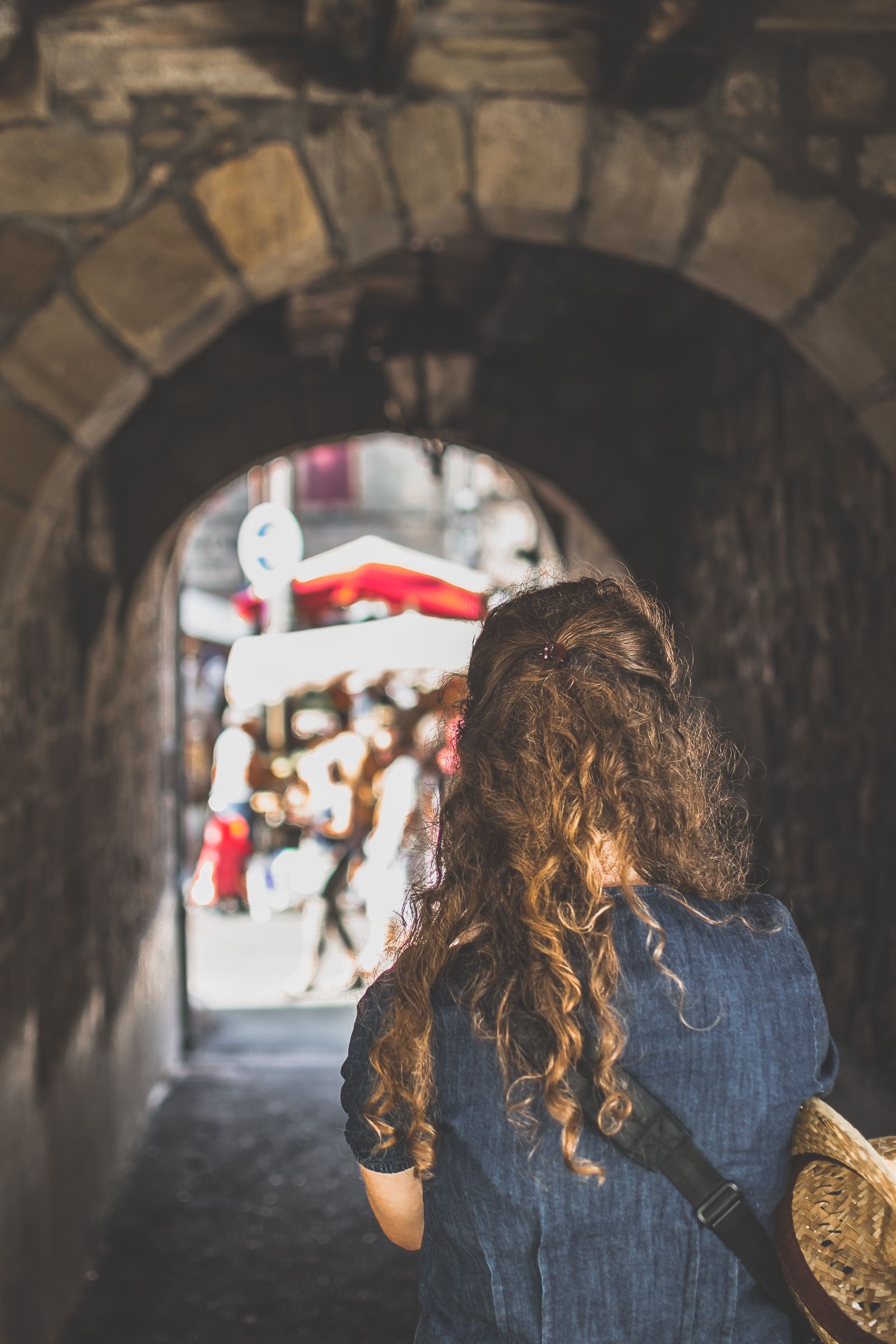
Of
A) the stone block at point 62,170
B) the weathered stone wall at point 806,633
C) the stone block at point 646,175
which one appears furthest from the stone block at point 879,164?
the stone block at point 62,170

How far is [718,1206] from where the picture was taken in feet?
3.48

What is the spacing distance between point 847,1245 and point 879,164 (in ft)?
6.33

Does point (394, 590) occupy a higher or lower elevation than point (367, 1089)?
higher

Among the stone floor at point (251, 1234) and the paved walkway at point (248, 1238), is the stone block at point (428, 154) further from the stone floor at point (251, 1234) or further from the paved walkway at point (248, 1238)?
the paved walkway at point (248, 1238)

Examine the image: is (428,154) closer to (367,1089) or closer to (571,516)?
(367,1089)

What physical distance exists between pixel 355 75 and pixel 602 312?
3038mm

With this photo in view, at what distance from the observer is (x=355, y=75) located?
2176 millimetres

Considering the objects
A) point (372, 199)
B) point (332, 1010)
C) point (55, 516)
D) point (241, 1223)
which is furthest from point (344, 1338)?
point (332, 1010)

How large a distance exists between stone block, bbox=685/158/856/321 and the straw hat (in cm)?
170

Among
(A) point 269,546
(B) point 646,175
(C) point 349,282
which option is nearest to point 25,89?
(B) point 646,175

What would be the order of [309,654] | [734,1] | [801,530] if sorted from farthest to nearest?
[309,654], [801,530], [734,1]

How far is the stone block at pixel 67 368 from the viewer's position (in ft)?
7.36

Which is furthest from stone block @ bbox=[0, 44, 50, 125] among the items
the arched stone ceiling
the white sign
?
the white sign

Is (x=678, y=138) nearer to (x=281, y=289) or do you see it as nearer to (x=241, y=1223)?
(x=281, y=289)
